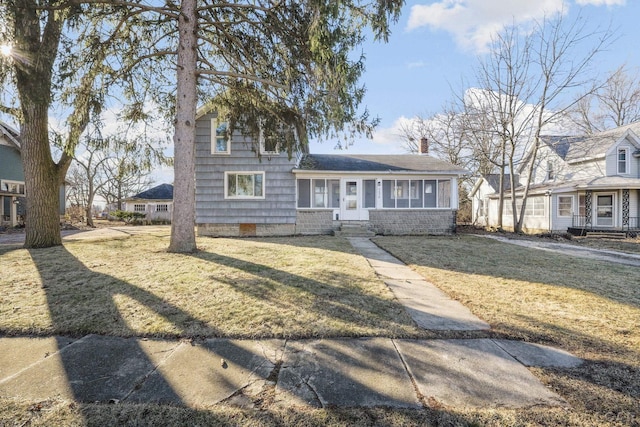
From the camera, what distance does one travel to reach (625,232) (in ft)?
52.1

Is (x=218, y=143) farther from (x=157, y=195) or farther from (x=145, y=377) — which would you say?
(x=157, y=195)

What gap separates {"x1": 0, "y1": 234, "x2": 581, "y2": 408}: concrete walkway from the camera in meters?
1.96

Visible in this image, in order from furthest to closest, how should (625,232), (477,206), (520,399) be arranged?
(477,206), (625,232), (520,399)

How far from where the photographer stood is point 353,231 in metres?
14.0

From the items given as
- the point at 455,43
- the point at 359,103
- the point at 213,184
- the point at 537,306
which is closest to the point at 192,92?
the point at 359,103

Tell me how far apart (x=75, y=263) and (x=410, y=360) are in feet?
22.2

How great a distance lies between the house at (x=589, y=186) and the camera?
17203 mm

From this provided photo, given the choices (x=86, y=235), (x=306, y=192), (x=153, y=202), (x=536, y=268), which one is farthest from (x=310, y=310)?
(x=153, y=202)

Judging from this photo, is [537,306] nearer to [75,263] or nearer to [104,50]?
[75,263]

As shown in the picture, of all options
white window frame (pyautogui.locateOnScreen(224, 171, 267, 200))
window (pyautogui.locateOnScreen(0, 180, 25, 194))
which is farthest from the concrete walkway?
window (pyautogui.locateOnScreen(0, 180, 25, 194))

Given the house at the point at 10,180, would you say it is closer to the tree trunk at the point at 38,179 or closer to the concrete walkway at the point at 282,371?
the tree trunk at the point at 38,179

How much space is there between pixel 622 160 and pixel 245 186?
22798 millimetres

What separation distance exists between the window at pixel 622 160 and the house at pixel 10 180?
34879mm

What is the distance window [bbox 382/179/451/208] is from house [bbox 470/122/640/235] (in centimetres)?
828
